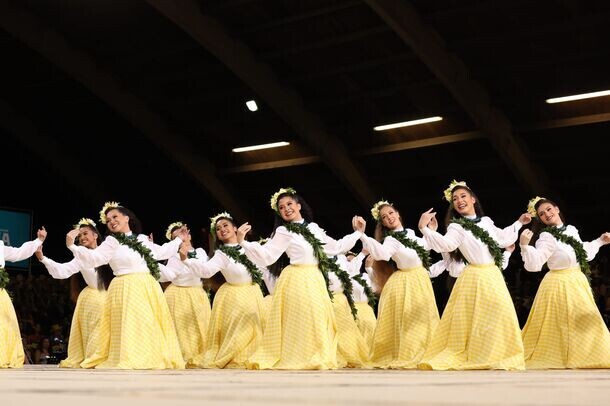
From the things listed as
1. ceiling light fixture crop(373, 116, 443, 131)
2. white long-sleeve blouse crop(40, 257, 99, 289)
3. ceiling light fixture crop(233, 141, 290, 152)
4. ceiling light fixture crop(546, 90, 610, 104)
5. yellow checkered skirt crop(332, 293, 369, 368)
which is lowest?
yellow checkered skirt crop(332, 293, 369, 368)

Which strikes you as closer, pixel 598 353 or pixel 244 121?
pixel 598 353

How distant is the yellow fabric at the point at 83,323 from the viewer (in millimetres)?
9562

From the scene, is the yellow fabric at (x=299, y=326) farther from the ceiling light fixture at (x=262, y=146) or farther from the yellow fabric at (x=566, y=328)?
the ceiling light fixture at (x=262, y=146)

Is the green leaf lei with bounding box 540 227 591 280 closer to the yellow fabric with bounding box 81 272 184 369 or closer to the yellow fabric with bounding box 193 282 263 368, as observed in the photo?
the yellow fabric with bounding box 193 282 263 368

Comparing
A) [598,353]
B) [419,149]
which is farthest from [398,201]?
[598,353]

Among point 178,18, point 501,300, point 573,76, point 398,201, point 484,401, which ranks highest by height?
point 178,18

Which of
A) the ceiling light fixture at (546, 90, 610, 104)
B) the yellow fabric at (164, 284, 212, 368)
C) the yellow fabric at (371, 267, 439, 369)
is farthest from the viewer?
the ceiling light fixture at (546, 90, 610, 104)

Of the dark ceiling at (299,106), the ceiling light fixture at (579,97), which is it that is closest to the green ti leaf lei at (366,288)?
the dark ceiling at (299,106)

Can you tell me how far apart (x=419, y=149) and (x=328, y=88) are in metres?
2.06

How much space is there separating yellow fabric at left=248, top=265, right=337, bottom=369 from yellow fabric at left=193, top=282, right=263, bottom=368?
1.39 metres

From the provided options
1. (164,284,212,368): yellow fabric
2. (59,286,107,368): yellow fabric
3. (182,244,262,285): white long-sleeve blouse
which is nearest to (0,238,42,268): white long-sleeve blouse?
(59,286,107,368): yellow fabric

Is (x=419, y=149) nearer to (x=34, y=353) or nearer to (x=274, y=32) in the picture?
(x=274, y=32)

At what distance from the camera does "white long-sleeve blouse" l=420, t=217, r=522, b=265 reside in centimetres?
769

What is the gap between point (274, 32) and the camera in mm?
15953
